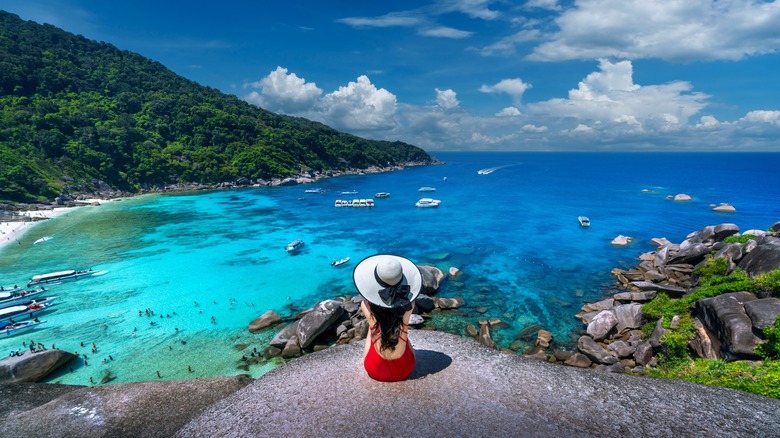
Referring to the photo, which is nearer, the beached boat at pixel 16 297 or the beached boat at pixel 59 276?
the beached boat at pixel 16 297

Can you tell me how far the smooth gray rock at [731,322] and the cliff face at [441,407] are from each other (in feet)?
23.4

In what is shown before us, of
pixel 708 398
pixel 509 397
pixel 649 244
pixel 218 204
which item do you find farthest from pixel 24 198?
pixel 649 244

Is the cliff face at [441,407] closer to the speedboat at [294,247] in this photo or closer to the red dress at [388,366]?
the red dress at [388,366]

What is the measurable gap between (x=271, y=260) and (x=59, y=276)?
20.1 metres

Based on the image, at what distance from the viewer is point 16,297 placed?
1138 inches

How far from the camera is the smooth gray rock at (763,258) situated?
19422mm

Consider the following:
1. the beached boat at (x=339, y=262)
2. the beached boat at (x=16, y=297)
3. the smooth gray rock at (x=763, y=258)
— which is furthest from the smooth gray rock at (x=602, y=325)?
the beached boat at (x=16, y=297)

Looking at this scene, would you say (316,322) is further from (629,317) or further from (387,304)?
(629,317)

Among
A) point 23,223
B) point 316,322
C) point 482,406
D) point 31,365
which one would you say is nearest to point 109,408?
point 316,322

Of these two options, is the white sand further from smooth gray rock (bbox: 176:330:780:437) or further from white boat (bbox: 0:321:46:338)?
smooth gray rock (bbox: 176:330:780:437)

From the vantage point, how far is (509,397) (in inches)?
351

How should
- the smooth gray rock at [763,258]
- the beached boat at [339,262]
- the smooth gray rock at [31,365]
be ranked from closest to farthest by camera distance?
the smooth gray rock at [31,365]
the smooth gray rock at [763,258]
the beached boat at [339,262]

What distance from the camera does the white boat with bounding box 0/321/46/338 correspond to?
24359 mm

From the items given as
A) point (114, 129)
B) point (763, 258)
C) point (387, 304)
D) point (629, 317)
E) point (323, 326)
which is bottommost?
point (323, 326)
